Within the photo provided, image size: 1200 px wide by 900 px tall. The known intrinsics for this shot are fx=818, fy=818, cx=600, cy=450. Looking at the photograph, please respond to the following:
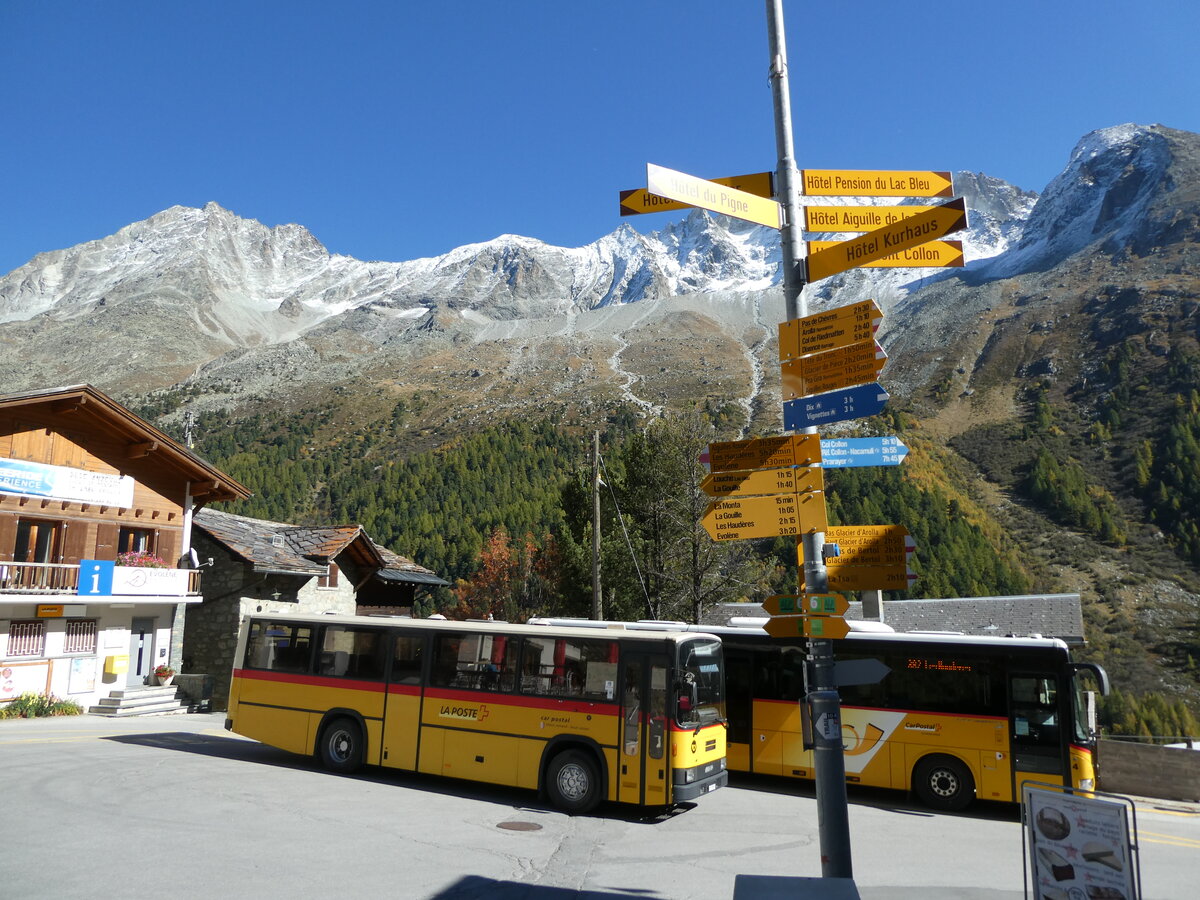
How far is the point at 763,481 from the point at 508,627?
7.40 m

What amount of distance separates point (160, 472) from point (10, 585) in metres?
6.36

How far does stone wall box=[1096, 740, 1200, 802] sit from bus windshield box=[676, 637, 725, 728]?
31.3 ft

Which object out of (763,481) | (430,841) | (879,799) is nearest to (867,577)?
(763,481)

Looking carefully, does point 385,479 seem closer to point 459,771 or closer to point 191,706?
point 191,706

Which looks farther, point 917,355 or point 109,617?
point 917,355

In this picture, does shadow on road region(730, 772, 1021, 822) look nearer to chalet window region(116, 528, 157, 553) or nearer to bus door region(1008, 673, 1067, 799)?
bus door region(1008, 673, 1067, 799)

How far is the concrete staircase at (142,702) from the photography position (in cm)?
2319

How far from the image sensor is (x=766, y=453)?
6.99m

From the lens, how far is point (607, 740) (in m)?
11.8

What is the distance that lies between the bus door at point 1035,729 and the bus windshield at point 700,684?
197 inches

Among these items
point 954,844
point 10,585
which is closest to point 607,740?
point 954,844

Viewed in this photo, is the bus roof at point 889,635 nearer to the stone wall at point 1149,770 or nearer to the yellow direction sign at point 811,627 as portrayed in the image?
the stone wall at point 1149,770

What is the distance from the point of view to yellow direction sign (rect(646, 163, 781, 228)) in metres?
6.71

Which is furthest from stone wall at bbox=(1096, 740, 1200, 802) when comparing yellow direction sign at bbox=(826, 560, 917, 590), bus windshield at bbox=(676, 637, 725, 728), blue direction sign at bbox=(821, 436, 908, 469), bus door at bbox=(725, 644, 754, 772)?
yellow direction sign at bbox=(826, 560, 917, 590)
